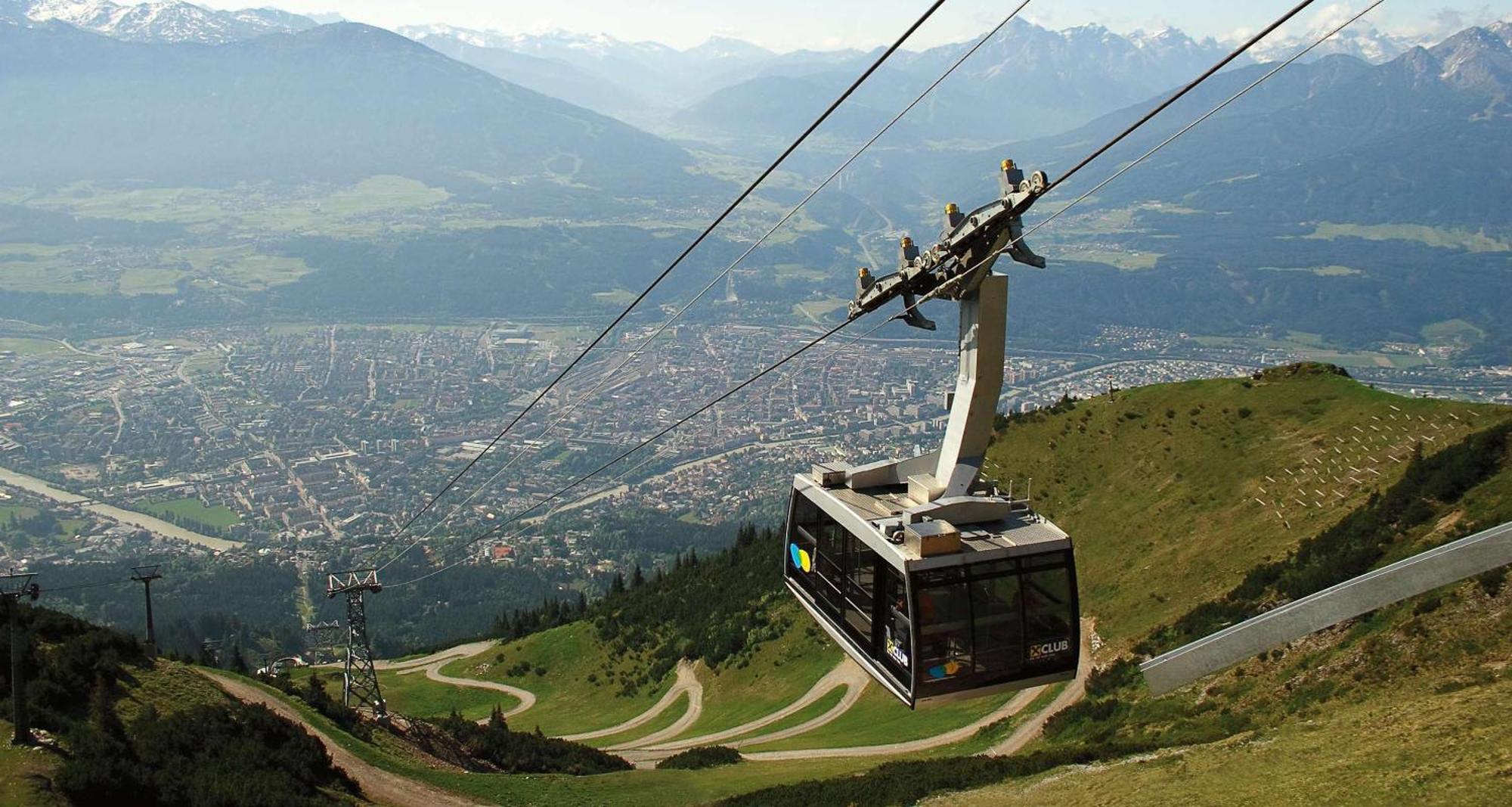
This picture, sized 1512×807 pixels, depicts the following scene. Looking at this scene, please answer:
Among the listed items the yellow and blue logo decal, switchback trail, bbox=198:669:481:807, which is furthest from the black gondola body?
switchback trail, bbox=198:669:481:807

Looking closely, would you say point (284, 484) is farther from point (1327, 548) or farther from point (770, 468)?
point (1327, 548)

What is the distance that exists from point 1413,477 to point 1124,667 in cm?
933

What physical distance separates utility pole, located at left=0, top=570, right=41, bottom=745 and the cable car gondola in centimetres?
1592

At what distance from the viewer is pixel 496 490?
545 feet

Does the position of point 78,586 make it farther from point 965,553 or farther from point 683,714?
point 965,553

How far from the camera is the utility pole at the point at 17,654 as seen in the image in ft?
68.4

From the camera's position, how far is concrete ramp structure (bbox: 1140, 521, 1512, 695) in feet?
67.5

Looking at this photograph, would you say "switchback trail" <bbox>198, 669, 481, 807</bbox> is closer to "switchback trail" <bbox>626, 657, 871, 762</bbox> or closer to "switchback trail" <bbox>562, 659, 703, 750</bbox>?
"switchback trail" <bbox>626, 657, 871, 762</bbox>

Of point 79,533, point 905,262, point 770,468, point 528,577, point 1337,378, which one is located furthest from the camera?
point 770,468

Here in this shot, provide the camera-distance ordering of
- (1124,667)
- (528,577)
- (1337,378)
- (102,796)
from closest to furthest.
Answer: (102,796) < (1124,667) < (1337,378) < (528,577)

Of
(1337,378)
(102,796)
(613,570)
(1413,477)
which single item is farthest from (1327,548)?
(613,570)

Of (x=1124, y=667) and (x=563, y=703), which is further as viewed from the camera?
(x=563, y=703)

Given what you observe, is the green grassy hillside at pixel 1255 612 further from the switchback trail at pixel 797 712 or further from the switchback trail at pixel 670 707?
the switchback trail at pixel 670 707

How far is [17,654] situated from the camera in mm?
21688
